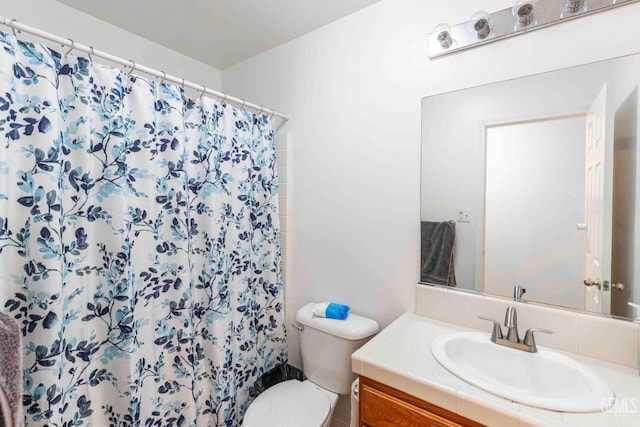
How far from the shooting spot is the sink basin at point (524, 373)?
0.80 m

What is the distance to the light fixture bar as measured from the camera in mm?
1046

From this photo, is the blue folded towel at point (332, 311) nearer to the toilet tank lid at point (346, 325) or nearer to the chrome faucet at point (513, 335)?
the toilet tank lid at point (346, 325)

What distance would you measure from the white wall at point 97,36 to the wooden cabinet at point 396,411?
213 centimetres

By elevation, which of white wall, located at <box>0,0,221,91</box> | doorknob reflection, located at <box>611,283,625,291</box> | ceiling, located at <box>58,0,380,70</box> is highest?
ceiling, located at <box>58,0,380,70</box>

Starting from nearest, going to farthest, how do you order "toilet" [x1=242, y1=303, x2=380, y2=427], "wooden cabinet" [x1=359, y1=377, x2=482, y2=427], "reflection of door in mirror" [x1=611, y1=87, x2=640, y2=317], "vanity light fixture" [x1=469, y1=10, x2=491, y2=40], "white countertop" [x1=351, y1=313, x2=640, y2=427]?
"white countertop" [x1=351, y1=313, x2=640, y2=427] < "wooden cabinet" [x1=359, y1=377, x2=482, y2=427] < "reflection of door in mirror" [x1=611, y1=87, x2=640, y2=317] < "vanity light fixture" [x1=469, y1=10, x2=491, y2=40] < "toilet" [x1=242, y1=303, x2=380, y2=427]

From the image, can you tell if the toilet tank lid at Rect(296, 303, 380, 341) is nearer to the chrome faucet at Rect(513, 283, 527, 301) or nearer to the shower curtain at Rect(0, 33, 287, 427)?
the shower curtain at Rect(0, 33, 287, 427)

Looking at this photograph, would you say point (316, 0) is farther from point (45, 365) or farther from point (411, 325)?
point (45, 365)

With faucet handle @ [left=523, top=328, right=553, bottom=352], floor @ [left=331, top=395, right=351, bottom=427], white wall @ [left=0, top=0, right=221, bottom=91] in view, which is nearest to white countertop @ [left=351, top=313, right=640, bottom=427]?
faucet handle @ [left=523, top=328, right=553, bottom=352]

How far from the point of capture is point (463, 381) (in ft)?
2.92

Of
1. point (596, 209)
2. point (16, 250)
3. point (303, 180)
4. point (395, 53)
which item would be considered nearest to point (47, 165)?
point (16, 250)

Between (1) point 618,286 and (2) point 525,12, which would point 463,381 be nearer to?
(1) point 618,286

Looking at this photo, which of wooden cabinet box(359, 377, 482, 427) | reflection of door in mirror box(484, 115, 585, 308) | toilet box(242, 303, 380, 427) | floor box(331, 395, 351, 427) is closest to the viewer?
wooden cabinet box(359, 377, 482, 427)

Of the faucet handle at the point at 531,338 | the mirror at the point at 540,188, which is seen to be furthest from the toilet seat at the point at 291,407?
the faucet handle at the point at 531,338

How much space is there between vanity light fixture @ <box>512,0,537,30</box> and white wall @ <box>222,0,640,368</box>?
5 centimetres
